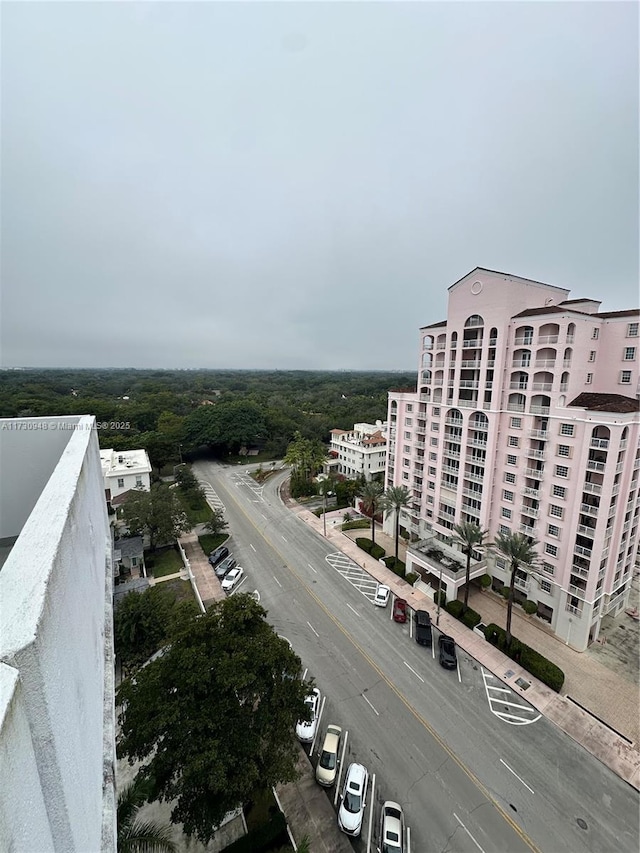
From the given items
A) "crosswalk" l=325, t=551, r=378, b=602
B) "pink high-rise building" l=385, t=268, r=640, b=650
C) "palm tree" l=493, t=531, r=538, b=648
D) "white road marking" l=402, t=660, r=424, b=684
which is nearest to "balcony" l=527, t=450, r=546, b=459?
"pink high-rise building" l=385, t=268, r=640, b=650

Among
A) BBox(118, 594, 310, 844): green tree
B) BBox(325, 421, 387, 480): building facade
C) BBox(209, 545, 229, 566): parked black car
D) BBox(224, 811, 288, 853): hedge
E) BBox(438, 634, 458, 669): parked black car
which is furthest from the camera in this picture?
BBox(325, 421, 387, 480): building facade

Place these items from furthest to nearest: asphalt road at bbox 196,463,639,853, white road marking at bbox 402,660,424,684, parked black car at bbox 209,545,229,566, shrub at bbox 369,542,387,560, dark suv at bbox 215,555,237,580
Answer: shrub at bbox 369,542,387,560 < parked black car at bbox 209,545,229,566 < dark suv at bbox 215,555,237,580 < white road marking at bbox 402,660,424,684 < asphalt road at bbox 196,463,639,853

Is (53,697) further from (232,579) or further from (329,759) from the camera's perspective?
(232,579)

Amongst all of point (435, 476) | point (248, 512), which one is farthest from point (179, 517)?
point (435, 476)

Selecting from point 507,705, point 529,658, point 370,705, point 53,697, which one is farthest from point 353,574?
point 53,697

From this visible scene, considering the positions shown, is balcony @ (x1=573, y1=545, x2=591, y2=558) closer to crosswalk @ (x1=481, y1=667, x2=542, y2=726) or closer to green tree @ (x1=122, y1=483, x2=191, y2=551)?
crosswalk @ (x1=481, y1=667, x2=542, y2=726)

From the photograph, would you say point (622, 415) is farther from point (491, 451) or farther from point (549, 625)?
point (549, 625)

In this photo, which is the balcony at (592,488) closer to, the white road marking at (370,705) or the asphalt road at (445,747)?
the asphalt road at (445,747)
